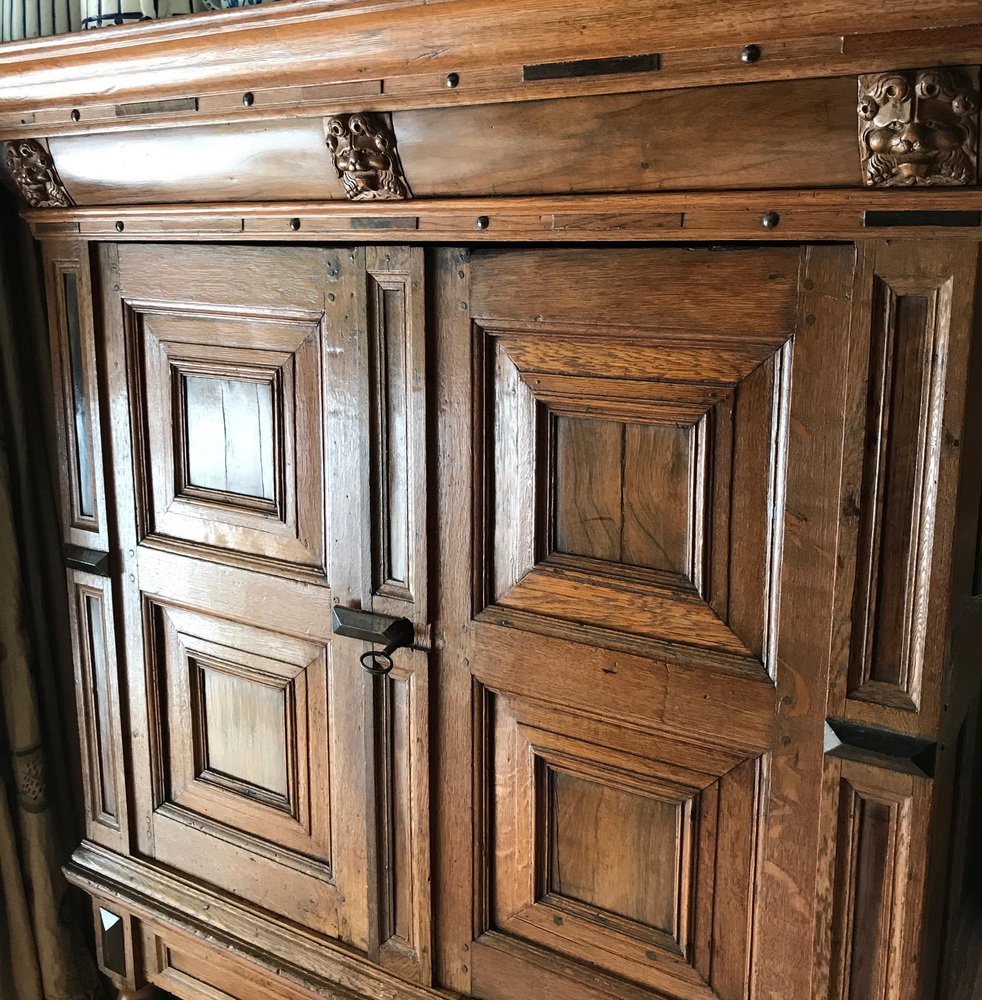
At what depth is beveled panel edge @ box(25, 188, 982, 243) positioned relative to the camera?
878 mm

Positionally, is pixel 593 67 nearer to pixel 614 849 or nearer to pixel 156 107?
pixel 156 107

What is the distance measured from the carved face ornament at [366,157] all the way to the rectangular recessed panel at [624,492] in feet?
1.00

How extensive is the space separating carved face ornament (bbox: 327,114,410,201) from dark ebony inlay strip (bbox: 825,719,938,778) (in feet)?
2.25

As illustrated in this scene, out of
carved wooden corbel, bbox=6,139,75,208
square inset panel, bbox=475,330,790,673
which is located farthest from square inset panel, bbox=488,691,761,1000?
carved wooden corbel, bbox=6,139,75,208

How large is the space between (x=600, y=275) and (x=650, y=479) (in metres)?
0.21

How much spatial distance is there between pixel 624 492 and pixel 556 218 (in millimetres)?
281

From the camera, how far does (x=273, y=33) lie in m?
1.04

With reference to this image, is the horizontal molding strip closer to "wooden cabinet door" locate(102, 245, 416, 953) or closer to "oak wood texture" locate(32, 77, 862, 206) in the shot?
"oak wood texture" locate(32, 77, 862, 206)

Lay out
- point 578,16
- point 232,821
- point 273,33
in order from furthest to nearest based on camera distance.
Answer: point 232,821 → point 273,33 → point 578,16

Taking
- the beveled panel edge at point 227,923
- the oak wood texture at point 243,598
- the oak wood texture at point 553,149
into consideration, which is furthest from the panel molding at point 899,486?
the beveled panel edge at point 227,923

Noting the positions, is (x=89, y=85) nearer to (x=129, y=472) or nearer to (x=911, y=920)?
(x=129, y=472)

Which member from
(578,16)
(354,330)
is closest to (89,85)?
(354,330)

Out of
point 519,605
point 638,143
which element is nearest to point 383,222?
point 638,143

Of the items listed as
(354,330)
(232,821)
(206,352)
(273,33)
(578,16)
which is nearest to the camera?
(578,16)
